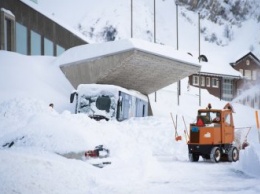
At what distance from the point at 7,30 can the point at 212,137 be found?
23.9 meters

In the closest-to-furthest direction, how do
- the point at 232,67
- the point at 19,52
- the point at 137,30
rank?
the point at 19,52, the point at 232,67, the point at 137,30

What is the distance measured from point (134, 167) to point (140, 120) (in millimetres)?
15426

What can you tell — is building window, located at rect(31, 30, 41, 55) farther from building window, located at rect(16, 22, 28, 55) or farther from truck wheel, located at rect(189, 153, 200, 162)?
truck wheel, located at rect(189, 153, 200, 162)

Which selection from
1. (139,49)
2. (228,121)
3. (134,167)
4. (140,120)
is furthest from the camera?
(139,49)

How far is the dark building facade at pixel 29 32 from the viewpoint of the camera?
36.2 metres

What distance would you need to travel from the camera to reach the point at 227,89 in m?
68.6

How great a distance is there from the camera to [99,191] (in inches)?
336

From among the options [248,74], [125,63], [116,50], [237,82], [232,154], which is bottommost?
[232,154]

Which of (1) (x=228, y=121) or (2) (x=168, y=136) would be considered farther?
(2) (x=168, y=136)

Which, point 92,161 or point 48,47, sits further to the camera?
point 48,47

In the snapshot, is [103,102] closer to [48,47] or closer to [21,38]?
[21,38]

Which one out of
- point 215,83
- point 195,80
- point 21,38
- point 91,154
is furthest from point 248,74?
point 91,154

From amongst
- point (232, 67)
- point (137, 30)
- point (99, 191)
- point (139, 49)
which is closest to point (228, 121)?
point (99, 191)

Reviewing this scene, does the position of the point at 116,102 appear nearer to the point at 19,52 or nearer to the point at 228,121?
the point at 228,121
